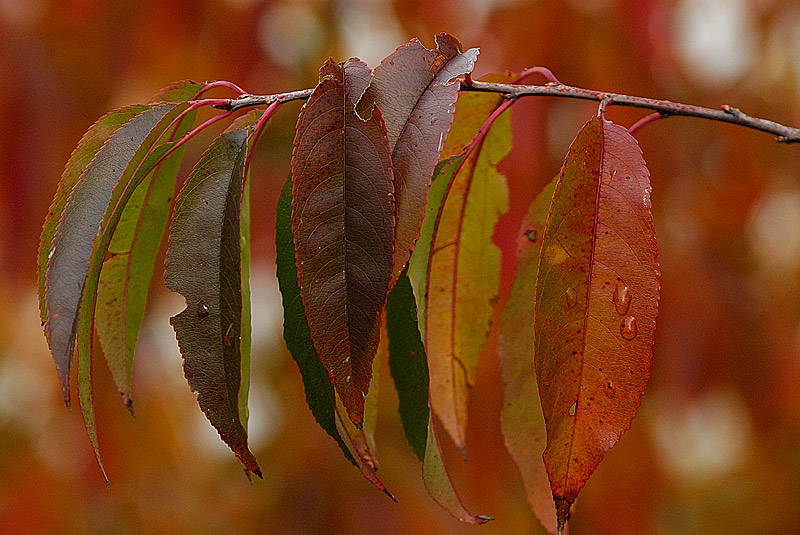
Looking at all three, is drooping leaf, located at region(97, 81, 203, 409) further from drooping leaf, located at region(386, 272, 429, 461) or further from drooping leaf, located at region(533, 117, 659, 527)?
drooping leaf, located at region(533, 117, 659, 527)

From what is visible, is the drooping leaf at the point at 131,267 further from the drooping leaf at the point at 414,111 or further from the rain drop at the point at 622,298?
the rain drop at the point at 622,298

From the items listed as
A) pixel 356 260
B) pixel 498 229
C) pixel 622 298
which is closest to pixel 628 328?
pixel 622 298

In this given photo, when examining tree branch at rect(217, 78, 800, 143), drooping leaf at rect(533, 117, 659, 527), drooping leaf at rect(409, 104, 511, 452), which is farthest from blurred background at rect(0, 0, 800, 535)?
drooping leaf at rect(533, 117, 659, 527)

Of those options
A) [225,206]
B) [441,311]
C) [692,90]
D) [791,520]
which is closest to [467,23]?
[692,90]

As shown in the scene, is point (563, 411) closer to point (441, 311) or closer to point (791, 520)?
point (441, 311)


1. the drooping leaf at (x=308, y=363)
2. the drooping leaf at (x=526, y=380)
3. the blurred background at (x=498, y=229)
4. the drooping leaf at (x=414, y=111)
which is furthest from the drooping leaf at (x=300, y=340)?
the blurred background at (x=498, y=229)
